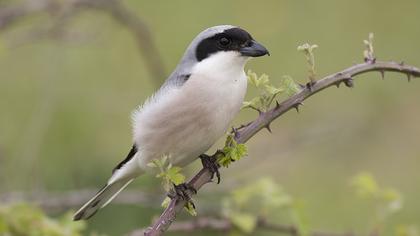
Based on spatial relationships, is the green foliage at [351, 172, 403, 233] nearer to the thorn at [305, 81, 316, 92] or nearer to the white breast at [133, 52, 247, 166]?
the white breast at [133, 52, 247, 166]

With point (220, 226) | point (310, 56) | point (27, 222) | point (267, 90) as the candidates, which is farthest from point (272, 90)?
point (220, 226)

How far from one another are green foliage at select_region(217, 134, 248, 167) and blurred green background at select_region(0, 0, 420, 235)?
10.7 feet

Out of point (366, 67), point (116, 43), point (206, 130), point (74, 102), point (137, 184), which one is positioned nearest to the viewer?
point (366, 67)

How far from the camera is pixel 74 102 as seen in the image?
31.7 feet

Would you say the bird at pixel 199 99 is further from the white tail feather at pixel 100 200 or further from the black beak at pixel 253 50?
the white tail feather at pixel 100 200

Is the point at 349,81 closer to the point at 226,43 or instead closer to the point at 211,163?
the point at 211,163

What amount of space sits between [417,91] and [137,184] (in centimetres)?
502

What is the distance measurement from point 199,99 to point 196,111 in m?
0.05

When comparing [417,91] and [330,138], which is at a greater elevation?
[417,91]

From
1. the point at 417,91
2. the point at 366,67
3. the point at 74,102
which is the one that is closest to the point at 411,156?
the point at 417,91

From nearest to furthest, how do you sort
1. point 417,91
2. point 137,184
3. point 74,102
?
1. point 137,184
2. point 74,102
3. point 417,91

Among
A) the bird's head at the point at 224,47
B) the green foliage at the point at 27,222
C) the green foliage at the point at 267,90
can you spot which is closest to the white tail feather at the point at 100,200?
the green foliage at the point at 27,222

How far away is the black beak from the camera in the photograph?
3354 mm

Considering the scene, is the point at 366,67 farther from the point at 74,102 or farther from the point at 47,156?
the point at 74,102
